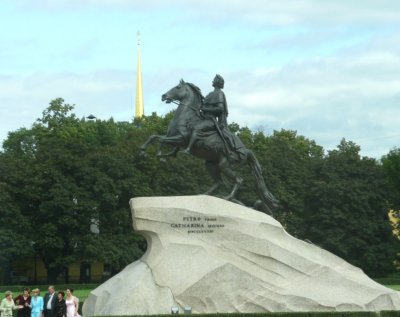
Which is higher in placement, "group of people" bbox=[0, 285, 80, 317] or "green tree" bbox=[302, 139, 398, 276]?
"green tree" bbox=[302, 139, 398, 276]

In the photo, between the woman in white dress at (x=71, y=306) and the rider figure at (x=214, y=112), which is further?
the rider figure at (x=214, y=112)

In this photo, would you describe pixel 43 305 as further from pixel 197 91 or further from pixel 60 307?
pixel 197 91

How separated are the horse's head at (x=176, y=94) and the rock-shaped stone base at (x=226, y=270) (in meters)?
3.39

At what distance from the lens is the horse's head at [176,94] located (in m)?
27.6

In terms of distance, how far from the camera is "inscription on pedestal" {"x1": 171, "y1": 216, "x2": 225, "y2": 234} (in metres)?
25.6

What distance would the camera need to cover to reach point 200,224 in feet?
84.2

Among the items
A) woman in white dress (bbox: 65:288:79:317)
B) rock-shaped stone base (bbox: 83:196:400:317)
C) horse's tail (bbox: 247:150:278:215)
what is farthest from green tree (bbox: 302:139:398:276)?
woman in white dress (bbox: 65:288:79:317)

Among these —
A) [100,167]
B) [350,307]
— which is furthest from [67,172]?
[350,307]

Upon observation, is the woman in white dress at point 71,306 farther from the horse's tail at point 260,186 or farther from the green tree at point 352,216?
the green tree at point 352,216

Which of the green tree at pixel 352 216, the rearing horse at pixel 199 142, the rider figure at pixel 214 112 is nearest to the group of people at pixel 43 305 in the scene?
the rearing horse at pixel 199 142

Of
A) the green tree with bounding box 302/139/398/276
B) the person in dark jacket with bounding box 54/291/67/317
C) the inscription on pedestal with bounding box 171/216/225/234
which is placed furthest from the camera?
the green tree with bounding box 302/139/398/276

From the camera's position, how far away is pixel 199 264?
82.7ft

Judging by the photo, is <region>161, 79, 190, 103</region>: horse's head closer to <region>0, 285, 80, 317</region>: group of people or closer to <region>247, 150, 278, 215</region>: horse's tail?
<region>247, 150, 278, 215</region>: horse's tail

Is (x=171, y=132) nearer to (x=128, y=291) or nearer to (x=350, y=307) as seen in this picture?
(x=128, y=291)
